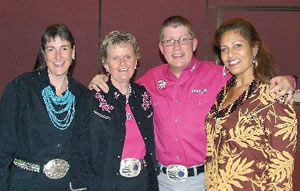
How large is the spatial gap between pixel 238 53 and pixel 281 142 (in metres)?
0.50

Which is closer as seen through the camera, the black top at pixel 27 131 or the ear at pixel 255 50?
the ear at pixel 255 50

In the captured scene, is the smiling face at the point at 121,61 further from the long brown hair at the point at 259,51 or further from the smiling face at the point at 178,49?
the long brown hair at the point at 259,51

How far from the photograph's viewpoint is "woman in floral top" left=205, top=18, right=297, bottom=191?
1732 mm

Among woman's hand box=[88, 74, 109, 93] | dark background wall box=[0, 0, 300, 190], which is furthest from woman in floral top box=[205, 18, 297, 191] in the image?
dark background wall box=[0, 0, 300, 190]

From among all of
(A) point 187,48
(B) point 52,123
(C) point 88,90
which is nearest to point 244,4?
(A) point 187,48

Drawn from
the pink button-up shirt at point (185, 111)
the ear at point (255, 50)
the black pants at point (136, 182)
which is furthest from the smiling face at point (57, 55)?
the ear at point (255, 50)

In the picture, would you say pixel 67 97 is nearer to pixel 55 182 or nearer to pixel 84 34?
pixel 55 182

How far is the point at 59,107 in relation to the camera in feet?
7.34

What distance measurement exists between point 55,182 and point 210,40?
2.14m

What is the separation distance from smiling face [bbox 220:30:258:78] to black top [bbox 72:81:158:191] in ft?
2.19

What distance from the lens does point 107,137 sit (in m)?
2.19

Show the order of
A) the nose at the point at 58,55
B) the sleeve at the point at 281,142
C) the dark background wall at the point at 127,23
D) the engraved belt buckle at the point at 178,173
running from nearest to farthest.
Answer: the sleeve at the point at 281,142 < the nose at the point at 58,55 < the engraved belt buckle at the point at 178,173 < the dark background wall at the point at 127,23

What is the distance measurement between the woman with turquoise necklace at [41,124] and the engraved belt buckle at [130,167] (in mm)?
307

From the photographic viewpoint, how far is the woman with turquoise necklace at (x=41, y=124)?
2107 mm
